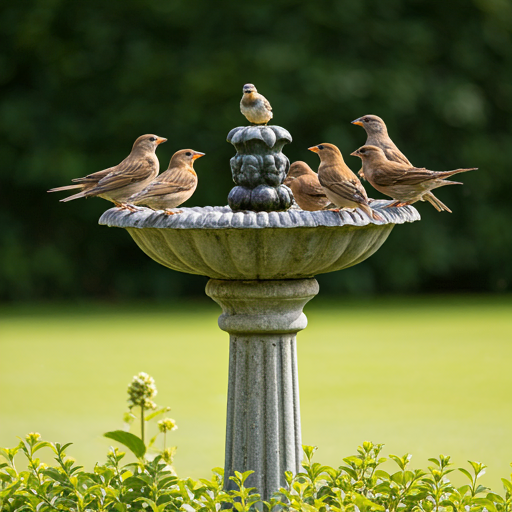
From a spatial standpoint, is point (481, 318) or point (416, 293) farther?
point (416, 293)

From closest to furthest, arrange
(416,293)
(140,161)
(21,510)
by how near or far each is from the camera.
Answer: (21,510), (140,161), (416,293)

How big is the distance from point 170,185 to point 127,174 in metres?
0.35

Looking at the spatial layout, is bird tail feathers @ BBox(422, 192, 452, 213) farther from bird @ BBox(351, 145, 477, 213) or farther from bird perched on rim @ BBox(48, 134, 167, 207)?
bird perched on rim @ BBox(48, 134, 167, 207)

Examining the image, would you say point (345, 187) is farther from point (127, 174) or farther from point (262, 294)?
point (127, 174)

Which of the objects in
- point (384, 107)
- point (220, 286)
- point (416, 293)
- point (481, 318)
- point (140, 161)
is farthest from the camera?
point (416, 293)

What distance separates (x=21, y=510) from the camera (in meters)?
2.97

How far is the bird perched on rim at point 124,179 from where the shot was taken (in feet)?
11.7

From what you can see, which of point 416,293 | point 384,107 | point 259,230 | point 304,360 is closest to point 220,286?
point 259,230

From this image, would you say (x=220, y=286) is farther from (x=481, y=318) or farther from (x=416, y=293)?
(x=416, y=293)

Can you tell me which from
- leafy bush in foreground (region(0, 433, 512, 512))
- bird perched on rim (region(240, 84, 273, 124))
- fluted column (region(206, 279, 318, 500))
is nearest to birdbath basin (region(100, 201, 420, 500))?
fluted column (region(206, 279, 318, 500))

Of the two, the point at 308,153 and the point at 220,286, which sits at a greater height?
the point at 308,153

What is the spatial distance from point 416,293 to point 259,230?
8.77m

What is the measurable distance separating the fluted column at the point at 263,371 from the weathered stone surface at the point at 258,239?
0.28 feet

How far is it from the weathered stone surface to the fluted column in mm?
84
